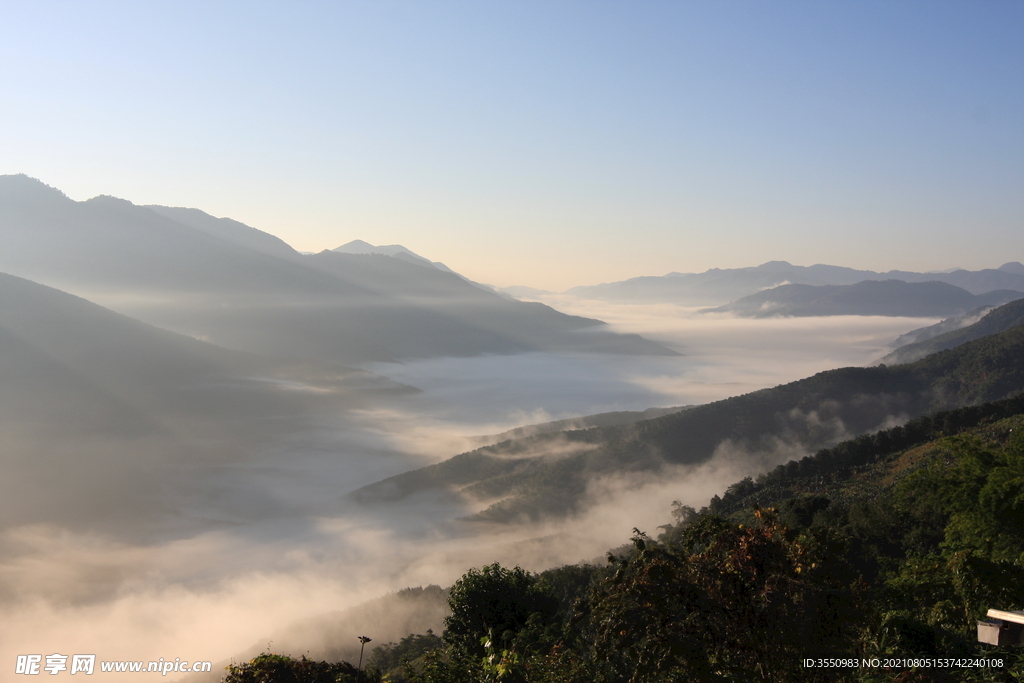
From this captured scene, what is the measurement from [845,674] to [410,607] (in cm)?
8446

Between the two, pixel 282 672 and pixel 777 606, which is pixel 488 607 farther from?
pixel 777 606

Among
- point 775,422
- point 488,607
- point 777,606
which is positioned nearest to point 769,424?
point 775,422

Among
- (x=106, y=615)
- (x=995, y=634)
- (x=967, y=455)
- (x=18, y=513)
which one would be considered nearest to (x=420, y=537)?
(x=106, y=615)

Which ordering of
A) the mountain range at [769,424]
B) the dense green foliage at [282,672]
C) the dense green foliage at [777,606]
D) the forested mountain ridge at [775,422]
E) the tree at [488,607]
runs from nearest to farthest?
the dense green foliage at [777,606], the dense green foliage at [282,672], the tree at [488,607], the mountain range at [769,424], the forested mountain ridge at [775,422]

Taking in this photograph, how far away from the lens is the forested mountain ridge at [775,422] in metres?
129

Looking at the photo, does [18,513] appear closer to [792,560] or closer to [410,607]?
[410,607]

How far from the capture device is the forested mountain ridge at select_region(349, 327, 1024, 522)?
129250 mm

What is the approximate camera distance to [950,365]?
489 ft

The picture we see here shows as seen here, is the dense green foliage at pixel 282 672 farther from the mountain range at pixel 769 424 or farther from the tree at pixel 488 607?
the mountain range at pixel 769 424

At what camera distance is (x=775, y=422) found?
440 feet

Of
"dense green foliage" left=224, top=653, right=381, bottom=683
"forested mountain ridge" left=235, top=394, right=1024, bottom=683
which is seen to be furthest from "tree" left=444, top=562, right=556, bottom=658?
"dense green foliage" left=224, top=653, right=381, bottom=683

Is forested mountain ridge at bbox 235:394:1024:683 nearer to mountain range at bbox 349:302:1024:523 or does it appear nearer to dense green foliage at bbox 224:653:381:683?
dense green foliage at bbox 224:653:381:683

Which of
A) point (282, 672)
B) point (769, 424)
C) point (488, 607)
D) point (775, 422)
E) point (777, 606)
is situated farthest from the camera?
point (775, 422)

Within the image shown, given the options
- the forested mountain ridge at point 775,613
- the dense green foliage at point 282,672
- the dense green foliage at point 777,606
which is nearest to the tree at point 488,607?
the dense green foliage at point 777,606
